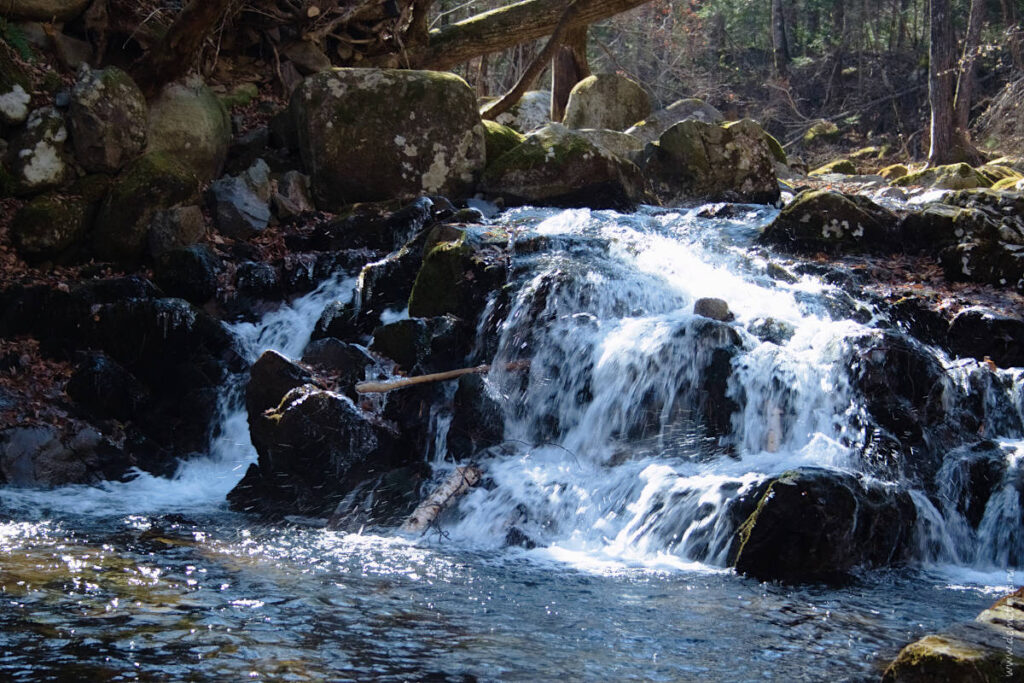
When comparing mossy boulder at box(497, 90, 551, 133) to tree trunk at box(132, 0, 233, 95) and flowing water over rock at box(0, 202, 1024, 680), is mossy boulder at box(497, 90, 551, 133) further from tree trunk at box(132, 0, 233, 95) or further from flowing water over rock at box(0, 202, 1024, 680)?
flowing water over rock at box(0, 202, 1024, 680)

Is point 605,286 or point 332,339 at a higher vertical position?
point 605,286

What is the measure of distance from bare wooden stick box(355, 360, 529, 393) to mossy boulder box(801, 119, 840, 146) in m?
23.0

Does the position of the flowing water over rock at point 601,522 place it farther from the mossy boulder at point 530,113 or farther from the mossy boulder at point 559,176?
the mossy boulder at point 530,113

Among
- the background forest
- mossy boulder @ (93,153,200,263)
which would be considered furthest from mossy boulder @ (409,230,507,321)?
the background forest

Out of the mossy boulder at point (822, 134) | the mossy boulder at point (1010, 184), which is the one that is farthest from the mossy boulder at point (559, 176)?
the mossy boulder at point (822, 134)

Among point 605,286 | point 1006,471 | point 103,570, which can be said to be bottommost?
point 103,570

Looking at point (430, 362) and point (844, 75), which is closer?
point (430, 362)

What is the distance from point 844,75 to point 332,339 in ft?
90.5

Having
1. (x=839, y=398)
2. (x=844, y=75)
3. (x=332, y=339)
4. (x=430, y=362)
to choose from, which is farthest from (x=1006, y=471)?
(x=844, y=75)

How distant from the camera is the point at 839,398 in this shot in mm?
7457

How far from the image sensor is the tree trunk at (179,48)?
446 inches

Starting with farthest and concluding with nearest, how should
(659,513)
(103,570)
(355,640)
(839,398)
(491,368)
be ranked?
(491,368) < (839,398) < (659,513) < (103,570) < (355,640)

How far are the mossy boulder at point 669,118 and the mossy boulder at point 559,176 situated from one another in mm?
4697

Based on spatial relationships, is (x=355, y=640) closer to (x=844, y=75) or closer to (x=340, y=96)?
(x=340, y=96)
